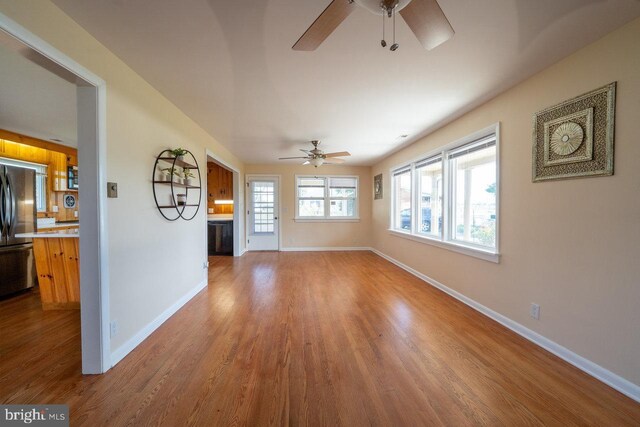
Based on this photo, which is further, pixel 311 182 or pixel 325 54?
pixel 311 182

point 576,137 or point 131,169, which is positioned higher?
point 576,137

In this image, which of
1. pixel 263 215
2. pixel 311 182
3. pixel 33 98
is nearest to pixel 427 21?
pixel 33 98

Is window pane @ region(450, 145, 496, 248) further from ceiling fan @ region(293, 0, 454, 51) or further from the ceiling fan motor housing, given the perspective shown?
the ceiling fan motor housing

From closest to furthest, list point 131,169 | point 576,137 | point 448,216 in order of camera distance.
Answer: point 576,137 → point 131,169 → point 448,216

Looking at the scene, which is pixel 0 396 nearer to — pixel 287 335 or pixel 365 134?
pixel 287 335

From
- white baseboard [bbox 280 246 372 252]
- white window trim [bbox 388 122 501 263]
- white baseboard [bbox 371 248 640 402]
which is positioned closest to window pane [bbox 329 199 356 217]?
white baseboard [bbox 280 246 372 252]

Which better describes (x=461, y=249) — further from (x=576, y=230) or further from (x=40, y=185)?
(x=40, y=185)

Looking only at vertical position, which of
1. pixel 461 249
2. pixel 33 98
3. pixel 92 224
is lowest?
pixel 461 249

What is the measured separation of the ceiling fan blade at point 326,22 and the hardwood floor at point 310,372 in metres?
2.11

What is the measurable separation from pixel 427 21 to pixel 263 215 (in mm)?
5576

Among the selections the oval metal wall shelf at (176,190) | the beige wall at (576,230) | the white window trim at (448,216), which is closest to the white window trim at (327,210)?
the white window trim at (448,216)

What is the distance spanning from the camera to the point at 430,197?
3.84 m

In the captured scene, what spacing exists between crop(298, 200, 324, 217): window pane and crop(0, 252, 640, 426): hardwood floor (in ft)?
12.3

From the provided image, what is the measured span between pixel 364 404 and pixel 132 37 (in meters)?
2.81
